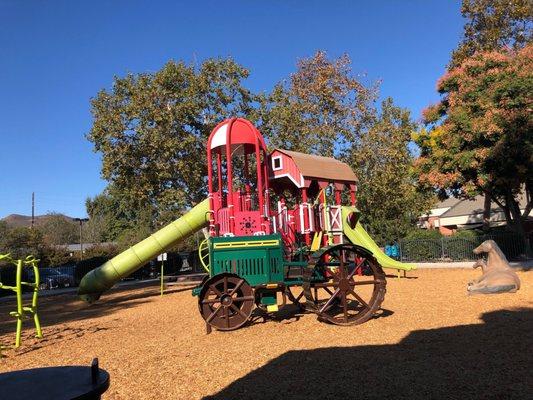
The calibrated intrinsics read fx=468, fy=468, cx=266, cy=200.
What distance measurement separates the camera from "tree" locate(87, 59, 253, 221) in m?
22.0

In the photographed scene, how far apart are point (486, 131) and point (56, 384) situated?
19638 mm

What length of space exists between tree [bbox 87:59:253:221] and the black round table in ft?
65.1

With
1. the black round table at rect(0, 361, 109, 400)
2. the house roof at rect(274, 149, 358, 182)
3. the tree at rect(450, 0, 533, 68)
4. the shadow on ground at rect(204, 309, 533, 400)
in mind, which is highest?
the tree at rect(450, 0, 533, 68)

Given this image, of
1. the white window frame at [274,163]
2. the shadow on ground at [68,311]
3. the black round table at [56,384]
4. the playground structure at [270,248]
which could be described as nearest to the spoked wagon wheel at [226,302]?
the playground structure at [270,248]

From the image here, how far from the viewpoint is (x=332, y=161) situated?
15.7 meters

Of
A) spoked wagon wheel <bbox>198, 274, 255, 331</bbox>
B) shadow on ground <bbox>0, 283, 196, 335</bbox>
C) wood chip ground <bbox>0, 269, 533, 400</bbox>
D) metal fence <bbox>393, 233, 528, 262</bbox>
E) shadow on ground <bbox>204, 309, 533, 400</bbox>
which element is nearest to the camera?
shadow on ground <bbox>204, 309, 533, 400</bbox>

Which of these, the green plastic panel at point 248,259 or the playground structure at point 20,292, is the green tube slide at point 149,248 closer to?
the playground structure at point 20,292

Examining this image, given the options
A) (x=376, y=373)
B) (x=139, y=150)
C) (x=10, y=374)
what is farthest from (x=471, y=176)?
(x=10, y=374)

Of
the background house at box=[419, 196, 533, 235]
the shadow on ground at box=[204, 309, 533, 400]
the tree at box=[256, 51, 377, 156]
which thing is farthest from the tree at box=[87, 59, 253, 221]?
the background house at box=[419, 196, 533, 235]

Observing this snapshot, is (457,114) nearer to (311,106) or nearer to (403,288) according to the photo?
(311,106)

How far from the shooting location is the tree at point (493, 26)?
2411cm

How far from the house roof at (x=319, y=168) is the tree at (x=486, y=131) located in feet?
22.6

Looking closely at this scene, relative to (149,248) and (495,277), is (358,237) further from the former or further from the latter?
(149,248)

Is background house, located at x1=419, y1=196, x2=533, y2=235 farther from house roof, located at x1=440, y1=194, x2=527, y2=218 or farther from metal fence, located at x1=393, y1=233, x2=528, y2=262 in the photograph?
metal fence, located at x1=393, y1=233, x2=528, y2=262
